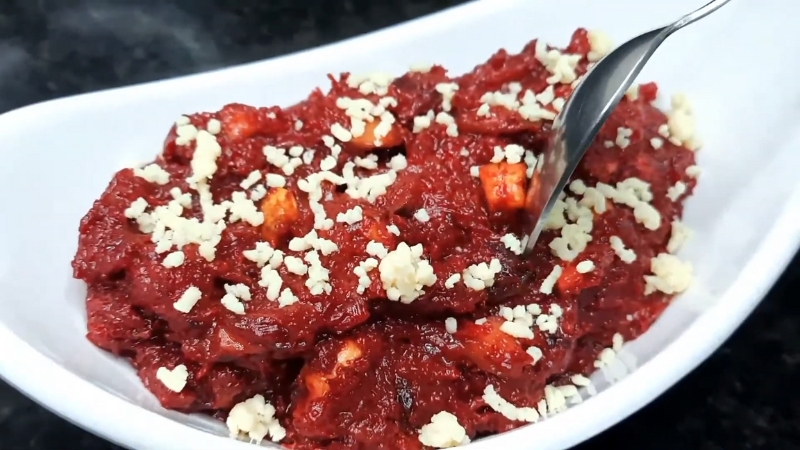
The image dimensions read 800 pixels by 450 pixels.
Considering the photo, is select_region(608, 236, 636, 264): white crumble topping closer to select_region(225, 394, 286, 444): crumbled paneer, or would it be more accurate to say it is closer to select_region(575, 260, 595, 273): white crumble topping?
select_region(575, 260, 595, 273): white crumble topping

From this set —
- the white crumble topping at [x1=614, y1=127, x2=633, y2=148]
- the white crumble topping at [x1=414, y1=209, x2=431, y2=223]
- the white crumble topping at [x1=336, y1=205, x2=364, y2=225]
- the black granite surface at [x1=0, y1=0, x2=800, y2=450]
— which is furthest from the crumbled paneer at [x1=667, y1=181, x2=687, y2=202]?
the white crumble topping at [x1=336, y1=205, x2=364, y2=225]

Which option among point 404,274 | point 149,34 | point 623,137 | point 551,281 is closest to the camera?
point 404,274

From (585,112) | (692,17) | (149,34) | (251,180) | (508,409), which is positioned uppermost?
(692,17)

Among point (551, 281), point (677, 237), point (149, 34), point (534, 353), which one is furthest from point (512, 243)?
point (149, 34)

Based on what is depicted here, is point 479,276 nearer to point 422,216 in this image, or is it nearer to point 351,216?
point 422,216

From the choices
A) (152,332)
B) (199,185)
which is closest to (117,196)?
(199,185)

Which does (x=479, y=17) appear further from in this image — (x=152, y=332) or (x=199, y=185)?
(x=152, y=332)

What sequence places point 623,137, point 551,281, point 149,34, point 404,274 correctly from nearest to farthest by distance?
1. point 404,274
2. point 551,281
3. point 623,137
4. point 149,34
